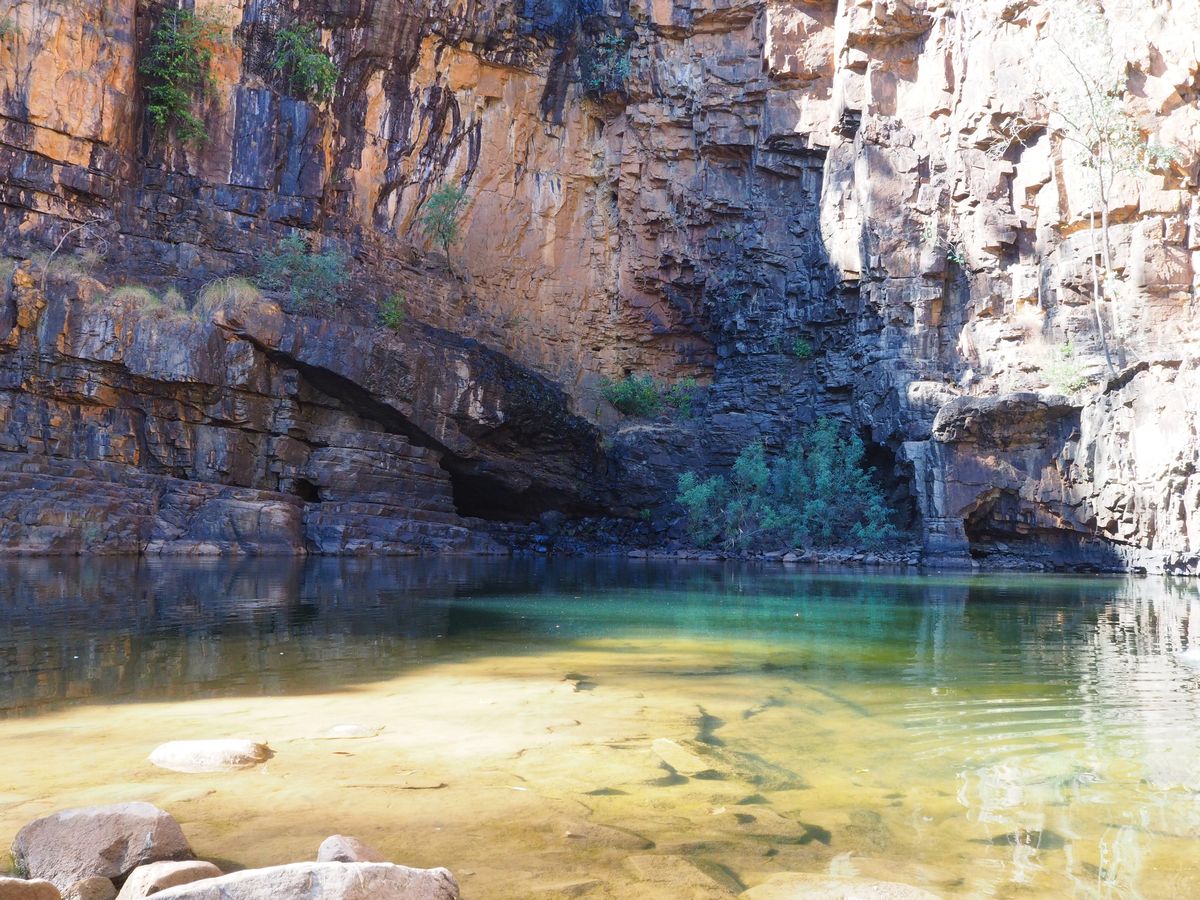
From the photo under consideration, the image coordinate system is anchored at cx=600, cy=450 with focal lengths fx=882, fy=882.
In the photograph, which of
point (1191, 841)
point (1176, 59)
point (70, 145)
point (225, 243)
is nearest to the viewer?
point (1191, 841)

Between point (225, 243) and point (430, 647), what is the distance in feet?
84.6

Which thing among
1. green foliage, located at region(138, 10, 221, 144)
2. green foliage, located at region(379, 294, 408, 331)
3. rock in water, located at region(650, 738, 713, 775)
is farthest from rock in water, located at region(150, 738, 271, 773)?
green foliage, located at region(138, 10, 221, 144)

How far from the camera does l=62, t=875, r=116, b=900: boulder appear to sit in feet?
8.16

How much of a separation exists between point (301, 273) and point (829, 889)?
29411mm

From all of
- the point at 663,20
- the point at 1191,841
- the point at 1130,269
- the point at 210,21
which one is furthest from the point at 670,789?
the point at 663,20

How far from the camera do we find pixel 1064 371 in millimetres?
26109

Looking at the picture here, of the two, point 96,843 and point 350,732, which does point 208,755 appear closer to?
point 350,732

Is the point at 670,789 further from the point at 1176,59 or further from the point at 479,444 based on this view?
the point at 1176,59

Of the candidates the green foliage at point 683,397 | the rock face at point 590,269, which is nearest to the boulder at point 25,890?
the rock face at point 590,269

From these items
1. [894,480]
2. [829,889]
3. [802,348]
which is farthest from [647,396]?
[829,889]

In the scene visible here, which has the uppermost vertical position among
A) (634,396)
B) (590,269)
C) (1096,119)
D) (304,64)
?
(304,64)

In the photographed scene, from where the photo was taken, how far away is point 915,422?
95.1 feet

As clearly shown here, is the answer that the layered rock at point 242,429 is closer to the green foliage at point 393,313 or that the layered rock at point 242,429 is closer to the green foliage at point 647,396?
the green foliage at point 393,313

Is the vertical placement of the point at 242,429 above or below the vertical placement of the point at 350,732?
above
